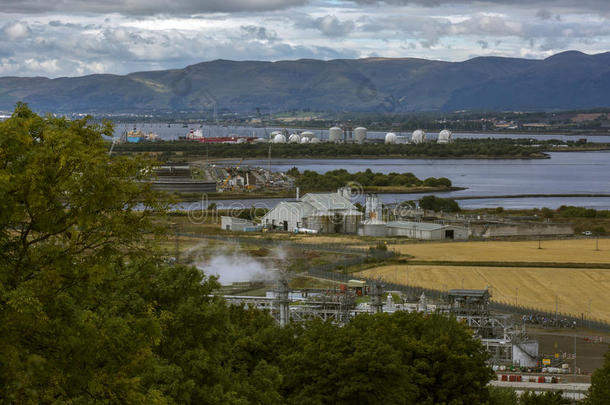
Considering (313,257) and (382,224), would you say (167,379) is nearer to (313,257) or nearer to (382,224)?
(313,257)

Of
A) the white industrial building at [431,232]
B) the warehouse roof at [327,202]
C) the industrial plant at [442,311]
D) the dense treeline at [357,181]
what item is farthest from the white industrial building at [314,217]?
the industrial plant at [442,311]

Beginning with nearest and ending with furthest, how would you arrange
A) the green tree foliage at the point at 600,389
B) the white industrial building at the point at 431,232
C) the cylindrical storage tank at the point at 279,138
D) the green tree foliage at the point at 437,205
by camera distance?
the green tree foliage at the point at 600,389 → the white industrial building at the point at 431,232 → the green tree foliage at the point at 437,205 → the cylindrical storage tank at the point at 279,138

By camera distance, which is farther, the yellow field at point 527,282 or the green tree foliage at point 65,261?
the yellow field at point 527,282

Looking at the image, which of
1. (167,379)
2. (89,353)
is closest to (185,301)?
(167,379)

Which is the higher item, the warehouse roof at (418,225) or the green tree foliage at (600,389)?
the green tree foliage at (600,389)

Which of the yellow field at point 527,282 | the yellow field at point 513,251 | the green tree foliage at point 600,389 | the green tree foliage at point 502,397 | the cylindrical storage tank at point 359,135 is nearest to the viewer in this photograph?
the green tree foliage at point 600,389

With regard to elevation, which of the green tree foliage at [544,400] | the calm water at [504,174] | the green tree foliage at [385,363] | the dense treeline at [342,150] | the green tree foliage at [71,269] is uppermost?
the green tree foliage at [71,269]

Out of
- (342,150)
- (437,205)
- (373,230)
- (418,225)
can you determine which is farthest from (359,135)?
(373,230)

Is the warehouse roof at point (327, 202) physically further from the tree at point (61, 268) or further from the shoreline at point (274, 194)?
the tree at point (61, 268)
